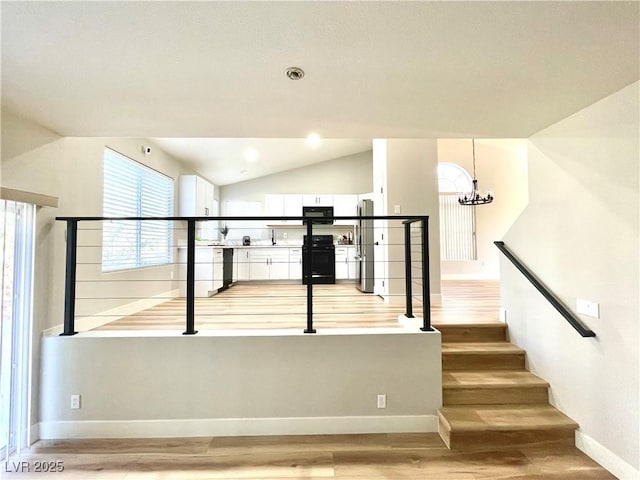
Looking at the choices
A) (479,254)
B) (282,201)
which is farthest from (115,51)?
(479,254)

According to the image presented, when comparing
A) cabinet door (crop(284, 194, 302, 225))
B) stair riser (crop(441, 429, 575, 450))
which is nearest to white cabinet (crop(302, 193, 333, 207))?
cabinet door (crop(284, 194, 302, 225))

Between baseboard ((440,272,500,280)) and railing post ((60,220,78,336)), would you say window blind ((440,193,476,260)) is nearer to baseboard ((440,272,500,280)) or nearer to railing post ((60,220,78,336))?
baseboard ((440,272,500,280))

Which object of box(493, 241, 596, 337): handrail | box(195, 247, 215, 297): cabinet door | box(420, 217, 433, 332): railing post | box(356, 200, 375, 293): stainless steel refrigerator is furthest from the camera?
box(356, 200, 375, 293): stainless steel refrigerator

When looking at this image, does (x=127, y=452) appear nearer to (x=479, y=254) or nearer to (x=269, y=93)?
(x=269, y=93)

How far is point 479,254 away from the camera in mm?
7277

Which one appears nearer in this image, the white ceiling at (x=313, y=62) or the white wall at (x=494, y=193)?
the white ceiling at (x=313, y=62)

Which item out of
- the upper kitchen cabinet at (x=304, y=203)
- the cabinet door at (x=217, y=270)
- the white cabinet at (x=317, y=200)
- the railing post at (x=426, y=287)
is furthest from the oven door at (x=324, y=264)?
the railing post at (x=426, y=287)

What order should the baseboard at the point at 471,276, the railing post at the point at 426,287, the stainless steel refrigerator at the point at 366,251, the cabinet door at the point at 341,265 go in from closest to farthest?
the railing post at the point at 426,287, the stainless steel refrigerator at the point at 366,251, the cabinet door at the point at 341,265, the baseboard at the point at 471,276

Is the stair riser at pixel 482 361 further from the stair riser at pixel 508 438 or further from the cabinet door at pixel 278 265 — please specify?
the cabinet door at pixel 278 265

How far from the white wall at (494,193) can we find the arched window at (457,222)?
5.7 inches

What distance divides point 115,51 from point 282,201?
593 centimetres

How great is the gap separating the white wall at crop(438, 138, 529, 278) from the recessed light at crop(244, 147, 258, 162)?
14.0 feet

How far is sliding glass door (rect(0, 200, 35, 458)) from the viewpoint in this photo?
2168 mm

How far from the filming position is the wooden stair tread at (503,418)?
2209 mm
